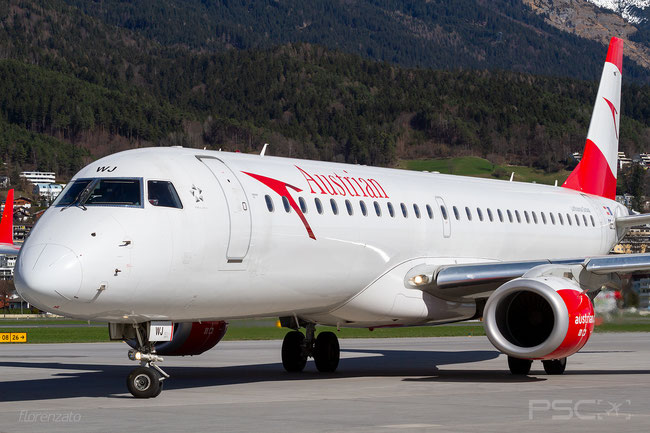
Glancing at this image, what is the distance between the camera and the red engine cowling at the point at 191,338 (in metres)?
21.2

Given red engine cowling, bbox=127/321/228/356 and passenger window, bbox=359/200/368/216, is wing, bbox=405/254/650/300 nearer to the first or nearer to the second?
passenger window, bbox=359/200/368/216

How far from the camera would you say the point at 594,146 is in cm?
3012

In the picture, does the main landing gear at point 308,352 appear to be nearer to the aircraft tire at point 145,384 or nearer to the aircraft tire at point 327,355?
the aircraft tire at point 327,355

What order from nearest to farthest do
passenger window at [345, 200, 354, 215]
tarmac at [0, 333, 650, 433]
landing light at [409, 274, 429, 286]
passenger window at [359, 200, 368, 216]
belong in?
tarmac at [0, 333, 650, 433] → passenger window at [345, 200, 354, 215] → passenger window at [359, 200, 368, 216] → landing light at [409, 274, 429, 286]

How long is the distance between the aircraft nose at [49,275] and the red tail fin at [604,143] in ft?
58.3

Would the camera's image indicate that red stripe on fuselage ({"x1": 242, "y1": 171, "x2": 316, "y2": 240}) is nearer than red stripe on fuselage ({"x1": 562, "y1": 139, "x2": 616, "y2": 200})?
Yes

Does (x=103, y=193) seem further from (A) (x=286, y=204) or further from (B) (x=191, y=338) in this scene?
(B) (x=191, y=338)

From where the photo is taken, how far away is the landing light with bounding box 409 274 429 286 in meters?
20.8

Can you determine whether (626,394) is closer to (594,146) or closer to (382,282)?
(382,282)

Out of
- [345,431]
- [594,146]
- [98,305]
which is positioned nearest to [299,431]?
[345,431]

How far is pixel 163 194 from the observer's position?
1655 cm

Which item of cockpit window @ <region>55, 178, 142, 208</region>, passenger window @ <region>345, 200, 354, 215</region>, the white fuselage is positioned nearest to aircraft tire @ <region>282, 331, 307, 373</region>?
the white fuselage

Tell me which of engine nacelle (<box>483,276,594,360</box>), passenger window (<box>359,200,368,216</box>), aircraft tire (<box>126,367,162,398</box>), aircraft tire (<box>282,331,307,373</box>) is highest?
passenger window (<box>359,200,368,216</box>)

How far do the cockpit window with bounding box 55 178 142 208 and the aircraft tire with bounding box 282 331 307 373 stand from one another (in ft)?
25.3
